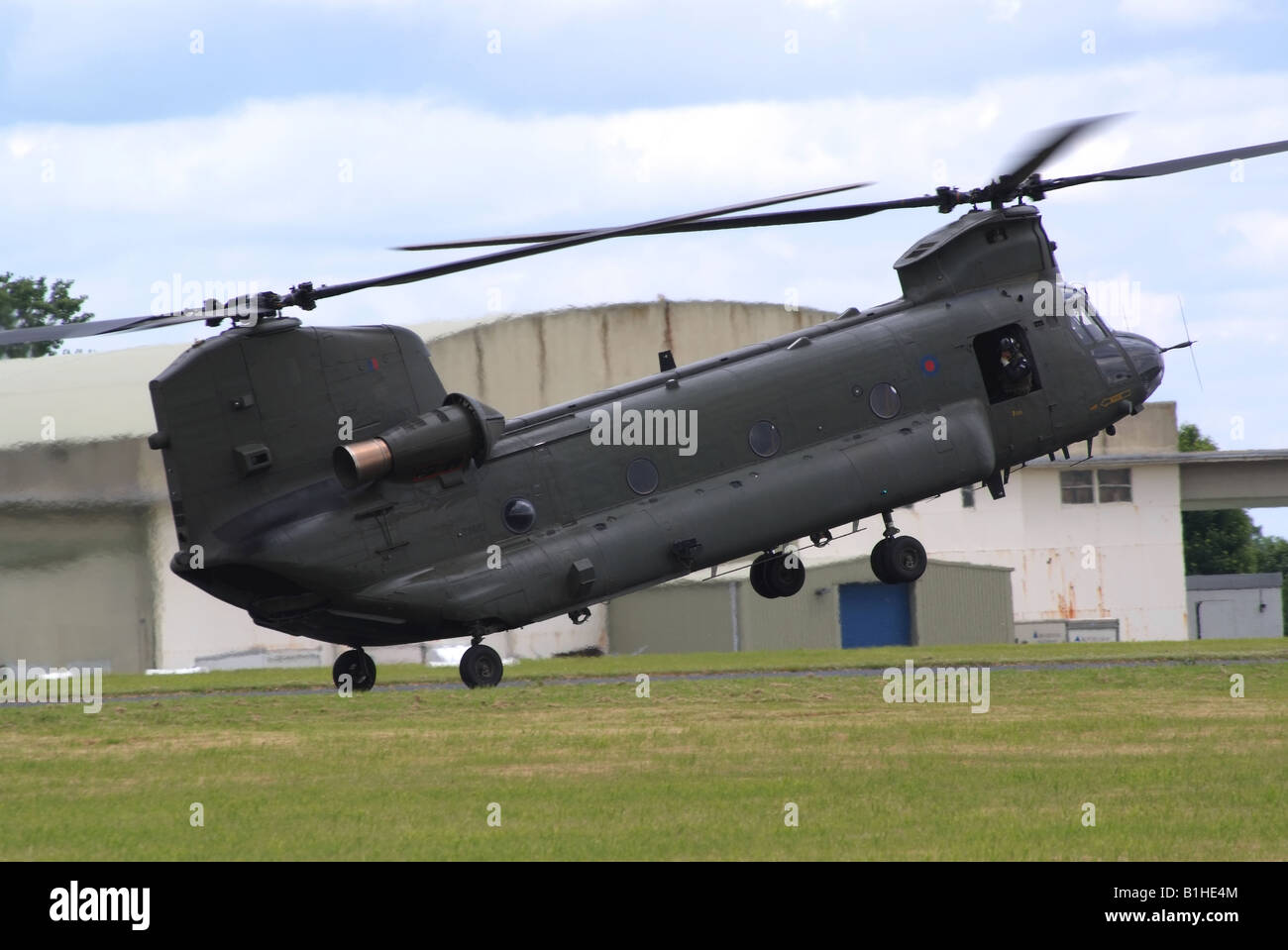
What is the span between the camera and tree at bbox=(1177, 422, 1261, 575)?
145875mm

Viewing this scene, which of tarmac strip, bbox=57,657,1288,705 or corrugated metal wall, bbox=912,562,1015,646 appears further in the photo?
corrugated metal wall, bbox=912,562,1015,646

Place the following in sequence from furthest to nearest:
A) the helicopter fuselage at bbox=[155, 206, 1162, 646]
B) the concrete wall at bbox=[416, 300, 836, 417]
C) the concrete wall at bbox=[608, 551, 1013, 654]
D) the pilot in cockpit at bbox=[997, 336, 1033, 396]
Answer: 1. the concrete wall at bbox=[608, 551, 1013, 654]
2. the concrete wall at bbox=[416, 300, 836, 417]
3. the pilot in cockpit at bbox=[997, 336, 1033, 396]
4. the helicopter fuselage at bbox=[155, 206, 1162, 646]

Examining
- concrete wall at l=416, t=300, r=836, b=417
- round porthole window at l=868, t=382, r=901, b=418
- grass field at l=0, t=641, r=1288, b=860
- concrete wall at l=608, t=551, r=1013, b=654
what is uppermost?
concrete wall at l=416, t=300, r=836, b=417

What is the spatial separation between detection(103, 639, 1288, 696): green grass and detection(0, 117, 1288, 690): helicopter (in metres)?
24.2

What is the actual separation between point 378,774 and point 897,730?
431 inches

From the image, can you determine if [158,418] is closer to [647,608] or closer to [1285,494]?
[647,608]

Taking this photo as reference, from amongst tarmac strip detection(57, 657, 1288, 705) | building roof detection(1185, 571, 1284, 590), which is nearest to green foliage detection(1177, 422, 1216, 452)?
building roof detection(1185, 571, 1284, 590)

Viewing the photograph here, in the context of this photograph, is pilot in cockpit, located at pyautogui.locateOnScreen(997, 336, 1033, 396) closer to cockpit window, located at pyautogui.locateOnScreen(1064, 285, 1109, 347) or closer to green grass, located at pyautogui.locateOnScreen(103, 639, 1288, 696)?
cockpit window, located at pyautogui.locateOnScreen(1064, 285, 1109, 347)

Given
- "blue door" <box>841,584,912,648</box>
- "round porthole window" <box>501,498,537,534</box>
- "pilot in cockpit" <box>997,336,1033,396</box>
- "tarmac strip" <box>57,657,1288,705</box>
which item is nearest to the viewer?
"round porthole window" <box>501,498,537,534</box>

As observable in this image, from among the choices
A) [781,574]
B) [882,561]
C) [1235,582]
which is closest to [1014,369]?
[882,561]

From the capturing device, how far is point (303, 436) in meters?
24.7

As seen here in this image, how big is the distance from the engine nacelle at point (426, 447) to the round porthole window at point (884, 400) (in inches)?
257

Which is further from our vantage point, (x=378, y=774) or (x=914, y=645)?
Result: (x=914, y=645)
